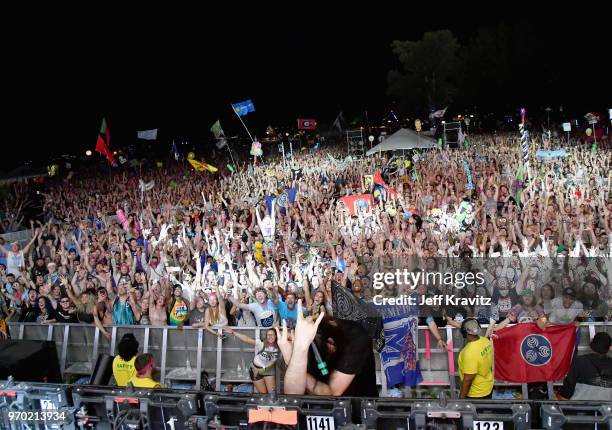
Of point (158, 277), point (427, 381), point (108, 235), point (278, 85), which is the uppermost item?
point (278, 85)

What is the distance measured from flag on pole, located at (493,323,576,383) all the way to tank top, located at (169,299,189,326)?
3.53 m

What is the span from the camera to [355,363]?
503 centimetres

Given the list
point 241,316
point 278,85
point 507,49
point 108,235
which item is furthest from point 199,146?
point 241,316

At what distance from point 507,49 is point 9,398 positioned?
52124 millimetres

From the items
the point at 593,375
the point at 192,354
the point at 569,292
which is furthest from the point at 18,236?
the point at 593,375

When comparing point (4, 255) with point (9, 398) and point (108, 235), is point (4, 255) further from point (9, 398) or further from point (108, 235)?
point (9, 398)

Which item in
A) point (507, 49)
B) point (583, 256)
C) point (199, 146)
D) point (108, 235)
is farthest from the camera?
point (199, 146)

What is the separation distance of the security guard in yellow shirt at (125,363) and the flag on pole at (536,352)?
11.6ft

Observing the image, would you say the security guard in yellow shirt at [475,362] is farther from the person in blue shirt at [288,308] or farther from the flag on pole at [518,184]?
the flag on pole at [518,184]

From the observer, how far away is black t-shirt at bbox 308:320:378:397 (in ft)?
16.5

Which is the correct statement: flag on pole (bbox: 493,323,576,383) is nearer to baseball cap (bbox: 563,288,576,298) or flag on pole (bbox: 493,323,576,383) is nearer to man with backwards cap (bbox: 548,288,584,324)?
man with backwards cap (bbox: 548,288,584,324)

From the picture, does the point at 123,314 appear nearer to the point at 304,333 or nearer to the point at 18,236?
the point at 304,333

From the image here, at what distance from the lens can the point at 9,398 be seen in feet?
14.4

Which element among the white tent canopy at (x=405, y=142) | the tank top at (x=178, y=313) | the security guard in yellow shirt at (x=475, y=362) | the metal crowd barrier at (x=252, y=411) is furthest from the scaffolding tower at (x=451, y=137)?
the metal crowd barrier at (x=252, y=411)
